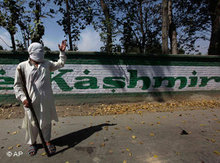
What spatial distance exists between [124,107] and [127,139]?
2.28 meters

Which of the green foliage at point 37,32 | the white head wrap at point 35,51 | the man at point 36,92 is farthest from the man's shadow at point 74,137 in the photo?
the green foliage at point 37,32

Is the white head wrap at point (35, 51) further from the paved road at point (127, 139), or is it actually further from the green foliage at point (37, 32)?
the green foliage at point (37, 32)

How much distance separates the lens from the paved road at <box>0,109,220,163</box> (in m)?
2.39

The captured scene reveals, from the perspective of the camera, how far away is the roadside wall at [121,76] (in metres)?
4.96

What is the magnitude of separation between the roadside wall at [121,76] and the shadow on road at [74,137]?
193 centimetres

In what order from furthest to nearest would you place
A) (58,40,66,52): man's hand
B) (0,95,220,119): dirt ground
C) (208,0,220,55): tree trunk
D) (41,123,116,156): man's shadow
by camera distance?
1. (208,0,220,55): tree trunk
2. (0,95,220,119): dirt ground
3. (41,123,116,156): man's shadow
4. (58,40,66,52): man's hand

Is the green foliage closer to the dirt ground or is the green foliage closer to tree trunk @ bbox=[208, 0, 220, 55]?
the dirt ground

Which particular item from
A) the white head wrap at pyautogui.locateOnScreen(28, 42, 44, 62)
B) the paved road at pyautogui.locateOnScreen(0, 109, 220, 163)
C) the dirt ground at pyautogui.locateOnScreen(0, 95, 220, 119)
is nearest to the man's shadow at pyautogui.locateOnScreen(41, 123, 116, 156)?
the paved road at pyautogui.locateOnScreen(0, 109, 220, 163)

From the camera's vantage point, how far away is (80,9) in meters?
8.10

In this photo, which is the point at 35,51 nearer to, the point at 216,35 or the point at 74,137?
the point at 74,137

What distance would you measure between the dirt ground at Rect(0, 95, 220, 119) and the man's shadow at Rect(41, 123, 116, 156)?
1117 millimetres

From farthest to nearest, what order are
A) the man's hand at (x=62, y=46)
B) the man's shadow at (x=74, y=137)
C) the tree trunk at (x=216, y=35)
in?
the tree trunk at (x=216, y=35)
the man's shadow at (x=74, y=137)
the man's hand at (x=62, y=46)

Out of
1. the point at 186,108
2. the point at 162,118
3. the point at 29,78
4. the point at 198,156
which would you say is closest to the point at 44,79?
the point at 29,78

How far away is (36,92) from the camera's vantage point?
7.80 ft
